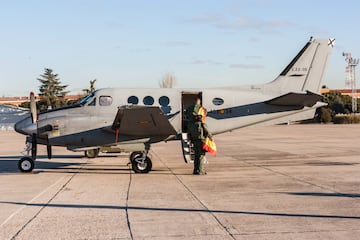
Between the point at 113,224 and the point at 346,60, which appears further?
the point at 346,60

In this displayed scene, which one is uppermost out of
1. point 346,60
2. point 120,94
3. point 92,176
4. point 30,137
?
point 346,60

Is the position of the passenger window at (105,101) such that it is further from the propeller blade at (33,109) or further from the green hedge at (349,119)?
the green hedge at (349,119)

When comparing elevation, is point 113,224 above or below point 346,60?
below

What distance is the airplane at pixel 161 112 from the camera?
15312mm

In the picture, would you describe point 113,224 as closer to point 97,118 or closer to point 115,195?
point 115,195

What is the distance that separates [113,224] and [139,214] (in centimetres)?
86

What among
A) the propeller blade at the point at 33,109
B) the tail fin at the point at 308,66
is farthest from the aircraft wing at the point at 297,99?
the propeller blade at the point at 33,109

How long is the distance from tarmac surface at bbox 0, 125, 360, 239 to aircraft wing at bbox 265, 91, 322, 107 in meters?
2.19

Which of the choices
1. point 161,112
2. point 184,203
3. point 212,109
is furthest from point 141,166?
point 184,203

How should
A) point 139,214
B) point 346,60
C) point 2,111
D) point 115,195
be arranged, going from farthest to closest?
point 346,60
point 2,111
point 115,195
point 139,214

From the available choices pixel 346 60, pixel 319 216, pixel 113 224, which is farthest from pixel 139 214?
pixel 346 60

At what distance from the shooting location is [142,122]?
586 inches

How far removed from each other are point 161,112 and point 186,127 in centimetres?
239

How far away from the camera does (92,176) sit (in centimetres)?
1494
